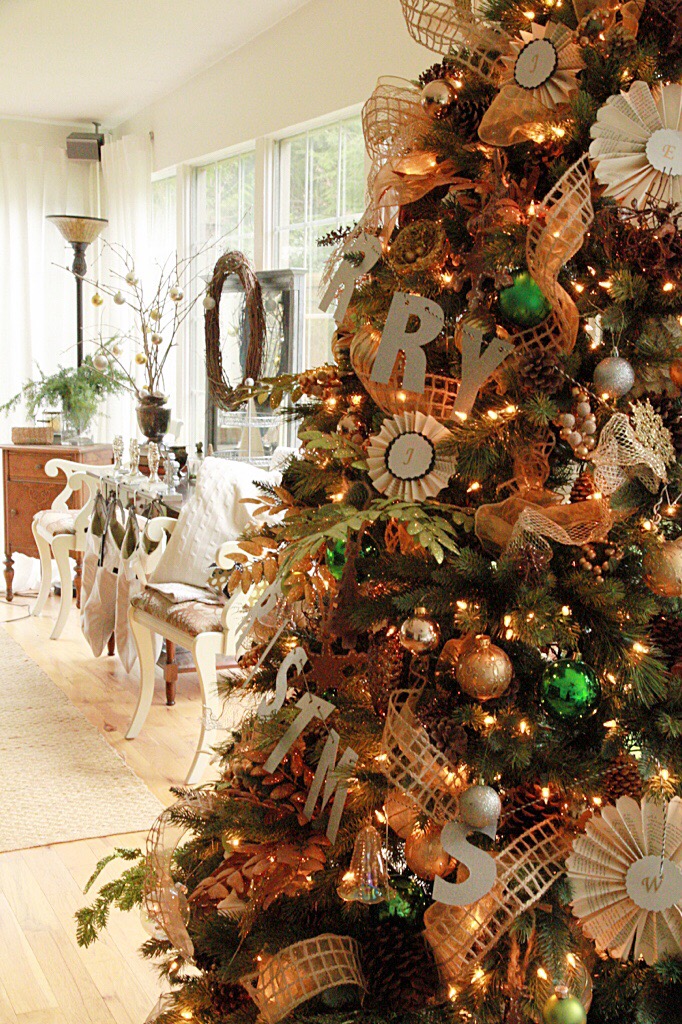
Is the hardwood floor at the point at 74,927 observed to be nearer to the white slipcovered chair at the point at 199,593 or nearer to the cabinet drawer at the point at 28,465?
the white slipcovered chair at the point at 199,593

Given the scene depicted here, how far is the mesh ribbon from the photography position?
1139 millimetres

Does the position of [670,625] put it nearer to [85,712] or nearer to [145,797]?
[145,797]

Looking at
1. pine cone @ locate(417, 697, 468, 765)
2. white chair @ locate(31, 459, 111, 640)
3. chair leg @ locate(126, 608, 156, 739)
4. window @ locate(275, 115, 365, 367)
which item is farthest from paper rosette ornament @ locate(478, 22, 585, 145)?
white chair @ locate(31, 459, 111, 640)

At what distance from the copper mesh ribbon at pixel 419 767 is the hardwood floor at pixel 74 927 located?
1.17 m

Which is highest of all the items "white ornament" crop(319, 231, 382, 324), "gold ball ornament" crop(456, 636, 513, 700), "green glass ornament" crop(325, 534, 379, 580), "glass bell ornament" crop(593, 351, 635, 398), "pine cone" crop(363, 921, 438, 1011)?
"white ornament" crop(319, 231, 382, 324)

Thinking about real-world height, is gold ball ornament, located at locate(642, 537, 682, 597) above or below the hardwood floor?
above

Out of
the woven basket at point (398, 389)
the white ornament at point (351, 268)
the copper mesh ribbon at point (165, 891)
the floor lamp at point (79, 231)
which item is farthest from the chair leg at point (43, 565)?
the woven basket at point (398, 389)

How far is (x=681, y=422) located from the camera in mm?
1223

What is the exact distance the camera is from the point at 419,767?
1223mm

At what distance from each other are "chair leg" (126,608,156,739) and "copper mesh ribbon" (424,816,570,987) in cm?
242

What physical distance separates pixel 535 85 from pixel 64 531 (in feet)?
12.6

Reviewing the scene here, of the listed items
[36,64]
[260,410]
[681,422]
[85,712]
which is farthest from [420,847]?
[36,64]

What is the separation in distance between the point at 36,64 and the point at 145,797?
3.83 meters

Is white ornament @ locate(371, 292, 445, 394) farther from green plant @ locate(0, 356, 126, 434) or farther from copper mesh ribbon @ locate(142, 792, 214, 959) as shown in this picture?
green plant @ locate(0, 356, 126, 434)
